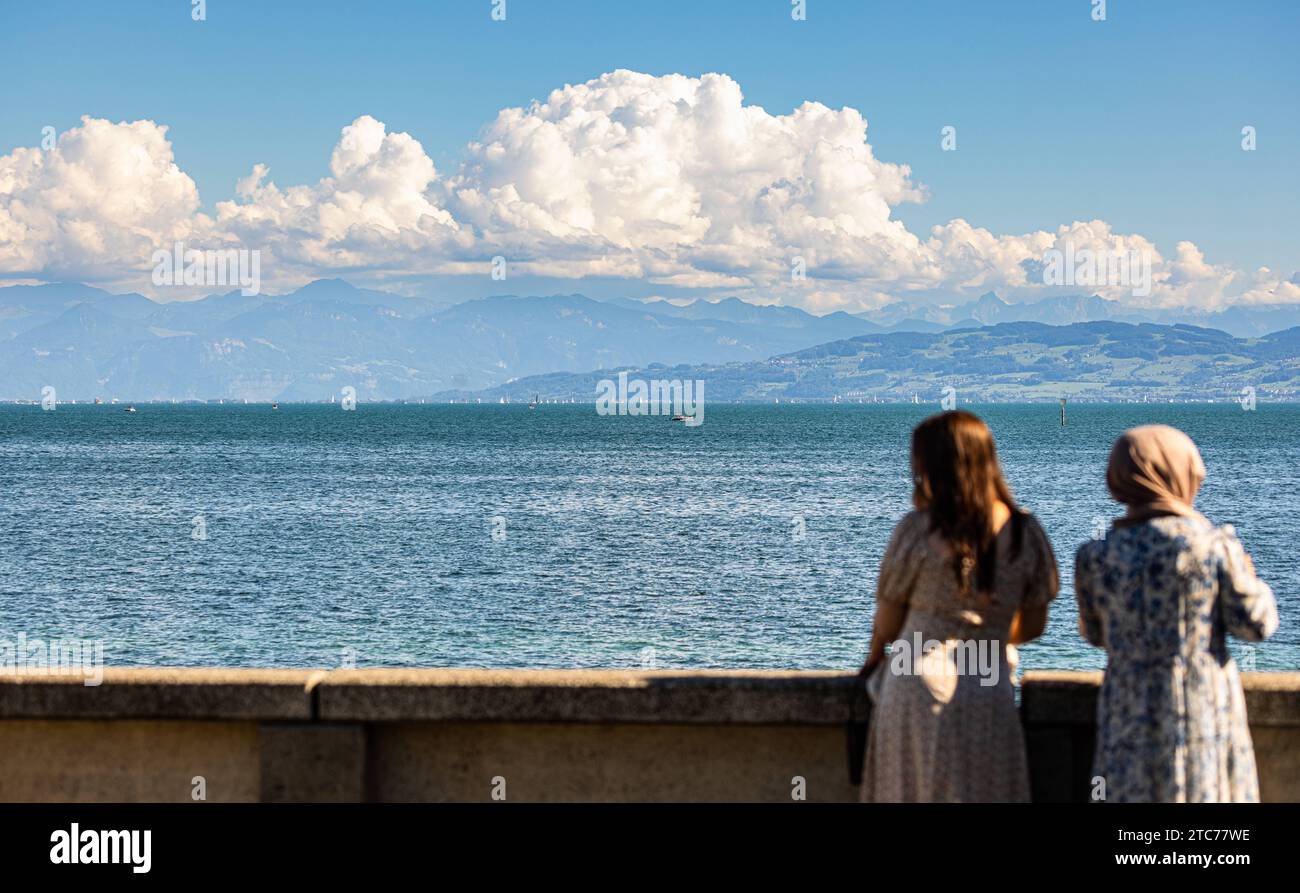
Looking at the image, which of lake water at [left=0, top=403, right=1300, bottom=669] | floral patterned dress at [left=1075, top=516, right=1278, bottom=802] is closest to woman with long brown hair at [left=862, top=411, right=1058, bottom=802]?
floral patterned dress at [left=1075, top=516, right=1278, bottom=802]

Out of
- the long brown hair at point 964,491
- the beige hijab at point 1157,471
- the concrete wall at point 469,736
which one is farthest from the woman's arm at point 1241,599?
the concrete wall at point 469,736

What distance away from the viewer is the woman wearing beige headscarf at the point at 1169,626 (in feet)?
12.8

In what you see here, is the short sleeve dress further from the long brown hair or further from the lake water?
the lake water

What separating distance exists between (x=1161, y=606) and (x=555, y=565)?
121ft

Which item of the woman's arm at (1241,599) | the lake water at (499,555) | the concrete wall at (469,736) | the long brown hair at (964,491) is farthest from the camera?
the lake water at (499,555)

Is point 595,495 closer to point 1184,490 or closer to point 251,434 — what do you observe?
point 1184,490

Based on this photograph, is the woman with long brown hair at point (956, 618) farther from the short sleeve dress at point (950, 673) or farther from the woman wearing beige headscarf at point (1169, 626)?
the woman wearing beige headscarf at point (1169, 626)

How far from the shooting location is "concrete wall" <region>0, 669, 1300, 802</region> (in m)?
4.62

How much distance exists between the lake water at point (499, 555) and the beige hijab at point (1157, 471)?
22303 millimetres

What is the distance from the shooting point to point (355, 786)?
15.5 ft

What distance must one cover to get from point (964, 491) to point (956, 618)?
1.36 ft

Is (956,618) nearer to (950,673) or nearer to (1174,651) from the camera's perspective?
(950,673)
